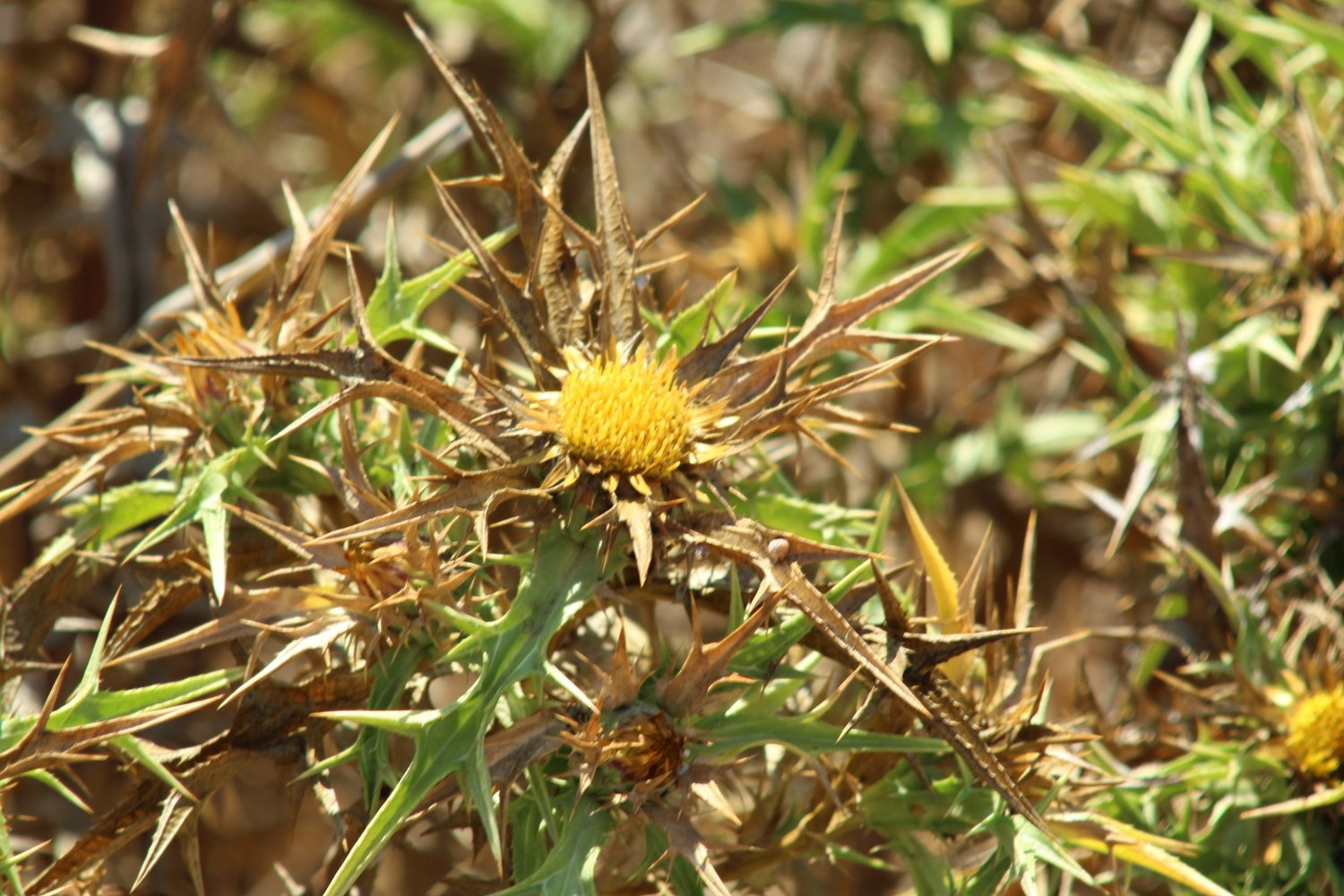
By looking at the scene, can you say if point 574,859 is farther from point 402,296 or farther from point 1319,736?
point 1319,736

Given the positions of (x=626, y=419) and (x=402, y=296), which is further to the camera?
(x=402, y=296)

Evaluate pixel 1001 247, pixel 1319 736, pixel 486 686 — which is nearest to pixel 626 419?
pixel 486 686

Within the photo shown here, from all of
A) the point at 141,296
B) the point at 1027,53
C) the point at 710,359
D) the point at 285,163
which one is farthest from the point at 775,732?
the point at 285,163

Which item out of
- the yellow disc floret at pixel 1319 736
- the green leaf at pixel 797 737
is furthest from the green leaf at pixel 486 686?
the yellow disc floret at pixel 1319 736

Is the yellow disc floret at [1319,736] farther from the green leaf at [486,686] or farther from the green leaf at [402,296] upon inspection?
the green leaf at [402,296]

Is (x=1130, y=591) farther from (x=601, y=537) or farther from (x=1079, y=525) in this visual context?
(x=601, y=537)
